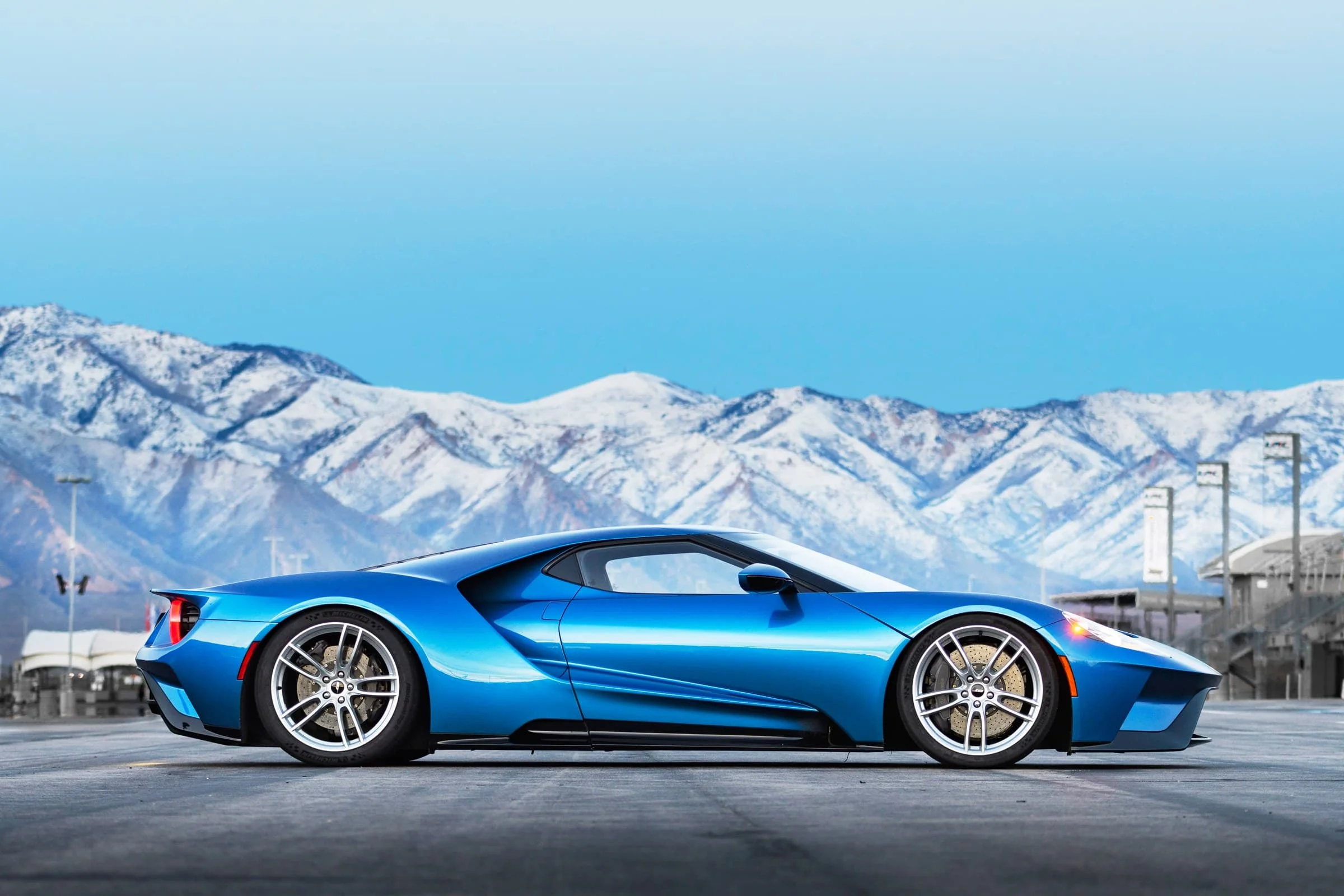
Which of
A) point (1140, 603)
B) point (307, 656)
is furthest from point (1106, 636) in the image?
point (1140, 603)

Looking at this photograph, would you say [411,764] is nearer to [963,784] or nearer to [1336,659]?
[963,784]

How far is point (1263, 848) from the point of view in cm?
554

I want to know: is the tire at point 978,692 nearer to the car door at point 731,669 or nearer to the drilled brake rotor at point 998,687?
the drilled brake rotor at point 998,687

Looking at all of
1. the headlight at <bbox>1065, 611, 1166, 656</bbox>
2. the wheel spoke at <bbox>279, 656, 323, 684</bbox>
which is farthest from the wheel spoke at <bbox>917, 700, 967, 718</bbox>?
the wheel spoke at <bbox>279, 656, 323, 684</bbox>

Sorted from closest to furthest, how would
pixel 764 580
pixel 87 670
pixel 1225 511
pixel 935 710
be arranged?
1. pixel 935 710
2. pixel 764 580
3. pixel 1225 511
4. pixel 87 670

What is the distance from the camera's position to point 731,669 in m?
8.65

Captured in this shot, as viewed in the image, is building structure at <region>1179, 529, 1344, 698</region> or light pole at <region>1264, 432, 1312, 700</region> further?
building structure at <region>1179, 529, 1344, 698</region>

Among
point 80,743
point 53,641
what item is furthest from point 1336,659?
point 53,641

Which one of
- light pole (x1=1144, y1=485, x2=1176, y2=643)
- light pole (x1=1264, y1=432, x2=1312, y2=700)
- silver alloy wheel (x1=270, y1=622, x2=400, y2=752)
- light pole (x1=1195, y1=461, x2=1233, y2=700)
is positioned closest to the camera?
silver alloy wheel (x1=270, y1=622, x2=400, y2=752)

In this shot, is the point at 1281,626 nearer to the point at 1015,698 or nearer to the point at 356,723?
the point at 1015,698

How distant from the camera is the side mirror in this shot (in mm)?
8727

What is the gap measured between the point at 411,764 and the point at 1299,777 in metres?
4.19

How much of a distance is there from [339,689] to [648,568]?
5.22 ft

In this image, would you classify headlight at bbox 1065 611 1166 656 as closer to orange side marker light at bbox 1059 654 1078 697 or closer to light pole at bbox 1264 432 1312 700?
orange side marker light at bbox 1059 654 1078 697
